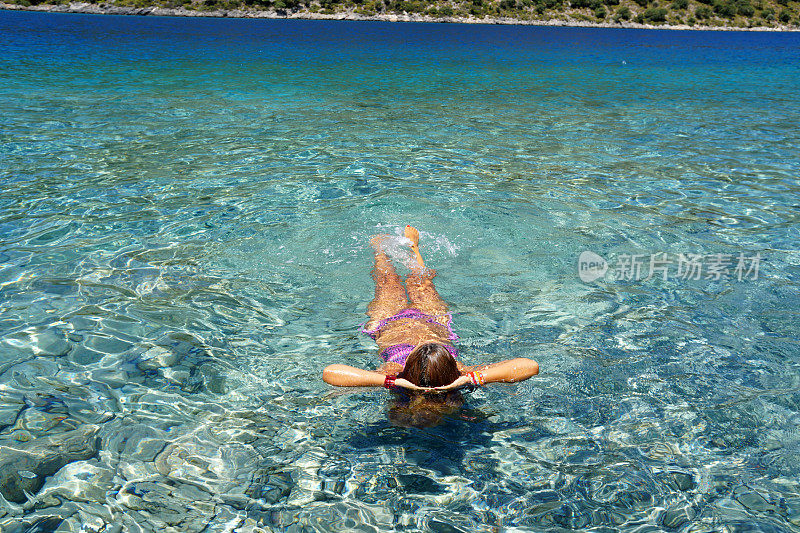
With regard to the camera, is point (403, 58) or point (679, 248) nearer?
point (679, 248)

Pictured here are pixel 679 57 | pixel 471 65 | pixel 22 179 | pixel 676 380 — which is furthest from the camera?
pixel 679 57

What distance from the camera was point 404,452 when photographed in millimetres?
4766

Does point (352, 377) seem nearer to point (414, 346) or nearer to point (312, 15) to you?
point (414, 346)

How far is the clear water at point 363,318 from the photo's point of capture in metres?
4.30

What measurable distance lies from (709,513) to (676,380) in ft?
5.50

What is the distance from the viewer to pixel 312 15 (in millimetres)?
80250

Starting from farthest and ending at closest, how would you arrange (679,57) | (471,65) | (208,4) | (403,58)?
1. (208,4)
2. (679,57)
3. (403,58)
4. (471,65)

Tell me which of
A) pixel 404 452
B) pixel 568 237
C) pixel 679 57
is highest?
pixel 679 57

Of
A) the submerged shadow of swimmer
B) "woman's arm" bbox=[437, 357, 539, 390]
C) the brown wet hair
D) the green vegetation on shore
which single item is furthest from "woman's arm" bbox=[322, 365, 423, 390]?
the green vegetation on shore

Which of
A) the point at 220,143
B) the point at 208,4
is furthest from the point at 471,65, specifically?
the point at 208,4

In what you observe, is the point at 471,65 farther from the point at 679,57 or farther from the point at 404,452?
the point at 404,452

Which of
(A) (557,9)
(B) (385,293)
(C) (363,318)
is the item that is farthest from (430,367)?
(A) (557,9)

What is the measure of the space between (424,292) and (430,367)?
8.06 ft

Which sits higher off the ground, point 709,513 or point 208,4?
point 208,4
